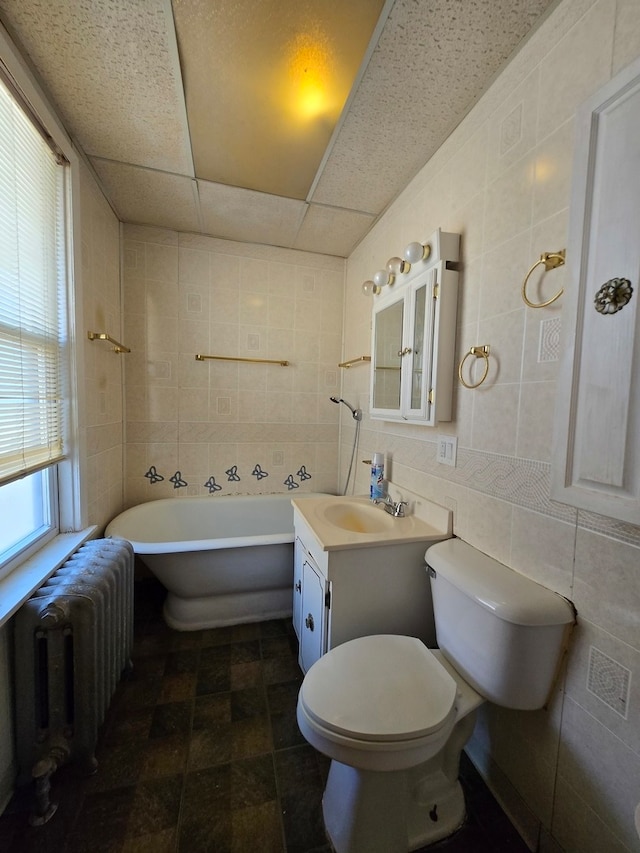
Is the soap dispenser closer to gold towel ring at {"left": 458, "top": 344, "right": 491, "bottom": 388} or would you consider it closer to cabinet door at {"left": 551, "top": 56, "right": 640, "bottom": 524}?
gold towel ring at {"left": 458, "top": 344, "right": 491, "bottom": 388}

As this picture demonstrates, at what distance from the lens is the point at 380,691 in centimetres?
93

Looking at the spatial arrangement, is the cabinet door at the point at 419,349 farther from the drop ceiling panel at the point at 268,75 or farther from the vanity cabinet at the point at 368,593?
the drop ceiling panel at the point at 268,75

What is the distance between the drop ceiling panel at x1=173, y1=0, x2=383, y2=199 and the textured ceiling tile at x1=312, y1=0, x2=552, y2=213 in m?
0.08

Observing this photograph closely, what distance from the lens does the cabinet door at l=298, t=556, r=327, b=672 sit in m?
1.28

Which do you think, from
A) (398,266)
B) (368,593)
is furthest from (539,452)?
(398,266)

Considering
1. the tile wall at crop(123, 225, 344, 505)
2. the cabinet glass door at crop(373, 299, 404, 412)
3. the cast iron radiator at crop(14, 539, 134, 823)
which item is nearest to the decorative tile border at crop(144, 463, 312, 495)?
the tile wall at crop(123, 225, 344, 505)

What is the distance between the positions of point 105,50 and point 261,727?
2528mm

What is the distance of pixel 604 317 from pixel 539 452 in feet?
1.43

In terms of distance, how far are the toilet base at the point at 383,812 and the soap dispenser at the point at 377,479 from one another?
101 centimetres

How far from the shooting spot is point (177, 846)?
3.12 ft

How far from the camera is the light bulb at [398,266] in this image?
4.94ft

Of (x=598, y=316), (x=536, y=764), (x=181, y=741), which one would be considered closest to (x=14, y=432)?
(x=181, y=741)

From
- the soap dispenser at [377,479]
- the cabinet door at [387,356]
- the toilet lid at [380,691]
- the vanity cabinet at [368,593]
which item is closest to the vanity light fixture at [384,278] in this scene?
the cabinet door at [387,356]

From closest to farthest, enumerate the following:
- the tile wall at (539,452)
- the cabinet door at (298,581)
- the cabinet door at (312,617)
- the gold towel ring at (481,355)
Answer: the tile wall at (539,452)
the gold towel ring at (481,355)
the cabinet door at (312,617)
the cabinet door at (298,581)
